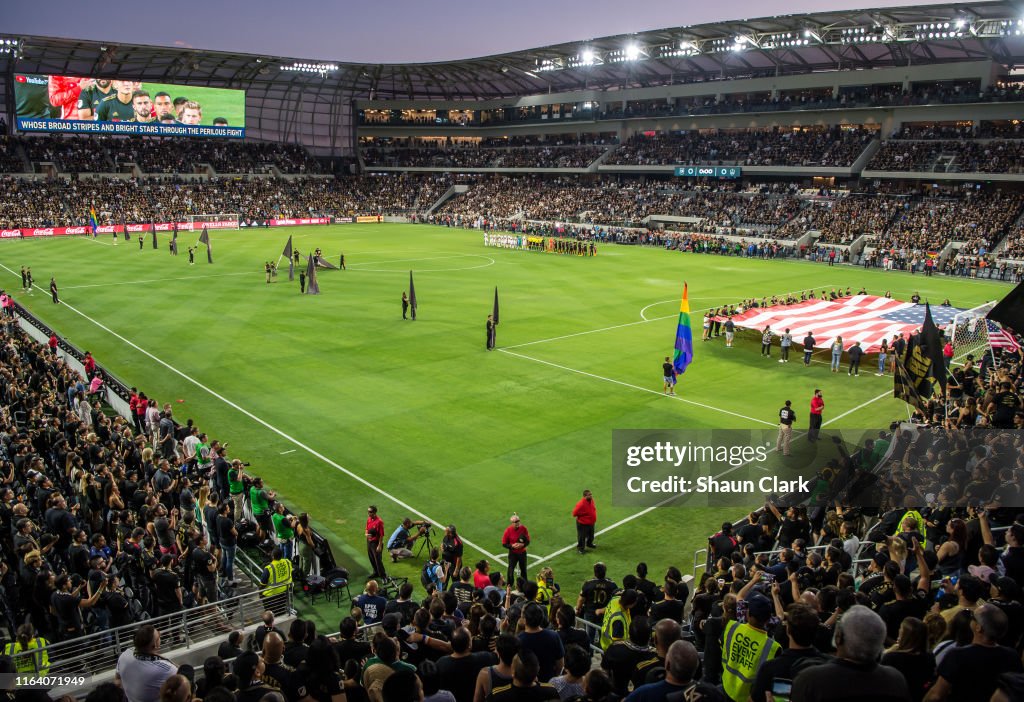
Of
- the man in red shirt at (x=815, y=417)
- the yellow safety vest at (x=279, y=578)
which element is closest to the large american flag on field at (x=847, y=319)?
the man in red shirt at (x=815, y=417)

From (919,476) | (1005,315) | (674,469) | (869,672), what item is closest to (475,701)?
(869,672)

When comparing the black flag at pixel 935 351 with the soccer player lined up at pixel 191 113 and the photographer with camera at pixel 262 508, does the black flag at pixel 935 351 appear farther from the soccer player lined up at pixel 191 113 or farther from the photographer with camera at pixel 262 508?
the soccer player lined up at pixel 191 113

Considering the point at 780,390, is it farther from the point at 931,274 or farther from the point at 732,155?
the point at 732,155

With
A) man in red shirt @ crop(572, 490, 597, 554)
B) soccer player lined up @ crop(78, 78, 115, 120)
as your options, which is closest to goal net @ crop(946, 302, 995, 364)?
man in red shirt @ crop(572, 490, 597, 554)

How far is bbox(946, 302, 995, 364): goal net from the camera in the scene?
29.1 m

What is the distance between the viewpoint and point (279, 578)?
11562mm

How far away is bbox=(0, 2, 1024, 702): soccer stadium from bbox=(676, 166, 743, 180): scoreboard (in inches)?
22.6

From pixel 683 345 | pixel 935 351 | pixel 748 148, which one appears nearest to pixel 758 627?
pixel 935 351

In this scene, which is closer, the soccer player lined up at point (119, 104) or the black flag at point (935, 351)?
the black flag at point (935, 351)

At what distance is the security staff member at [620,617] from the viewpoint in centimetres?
766

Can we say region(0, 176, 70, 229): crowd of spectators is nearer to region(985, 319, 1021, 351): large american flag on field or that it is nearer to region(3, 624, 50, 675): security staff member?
region(3, 624, 50, 675): security staff member

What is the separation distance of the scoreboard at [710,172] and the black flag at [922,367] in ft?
196

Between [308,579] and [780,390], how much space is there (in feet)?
58.4

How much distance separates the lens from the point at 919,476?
1305 cm
